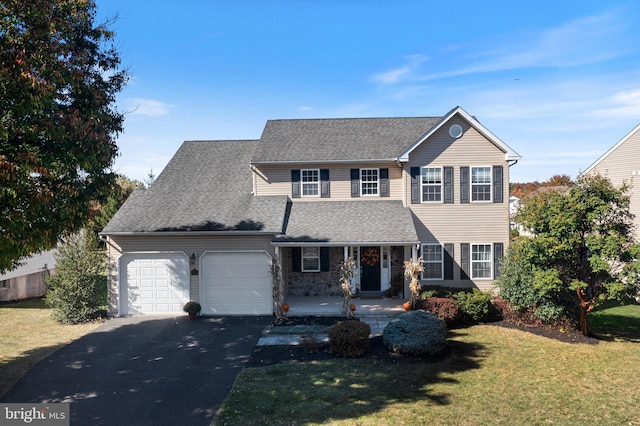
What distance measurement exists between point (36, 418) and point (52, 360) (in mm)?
4006

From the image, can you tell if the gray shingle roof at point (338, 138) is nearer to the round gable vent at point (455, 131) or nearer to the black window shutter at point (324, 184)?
the black window shutter at point (324, 184)

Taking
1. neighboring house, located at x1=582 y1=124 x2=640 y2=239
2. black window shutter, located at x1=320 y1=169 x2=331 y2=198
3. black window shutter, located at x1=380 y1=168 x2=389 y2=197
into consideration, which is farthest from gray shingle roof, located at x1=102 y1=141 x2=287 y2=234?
neighboring house, located at x1=582 y1=124 x2=640 y2=239

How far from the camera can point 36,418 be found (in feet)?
30.2

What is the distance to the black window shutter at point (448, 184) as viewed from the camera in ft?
62.3

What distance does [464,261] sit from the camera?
18.8m

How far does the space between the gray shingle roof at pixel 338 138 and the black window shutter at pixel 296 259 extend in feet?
14.5

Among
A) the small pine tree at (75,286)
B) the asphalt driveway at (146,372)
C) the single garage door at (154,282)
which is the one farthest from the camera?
the single garage door at (154,282)

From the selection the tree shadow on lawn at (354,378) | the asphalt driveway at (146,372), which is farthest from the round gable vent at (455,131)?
the asphalt driveway at (146,372)

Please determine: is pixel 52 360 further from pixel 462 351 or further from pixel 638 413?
pixel 638 413

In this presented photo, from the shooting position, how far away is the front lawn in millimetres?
12062

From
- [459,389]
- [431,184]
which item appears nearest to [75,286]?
[459,389]

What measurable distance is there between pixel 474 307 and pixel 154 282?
13416mm

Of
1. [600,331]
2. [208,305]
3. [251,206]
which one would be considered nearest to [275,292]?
[208,305]

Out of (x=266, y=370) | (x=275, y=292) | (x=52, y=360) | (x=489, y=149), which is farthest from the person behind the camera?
(x=489, y=149)
